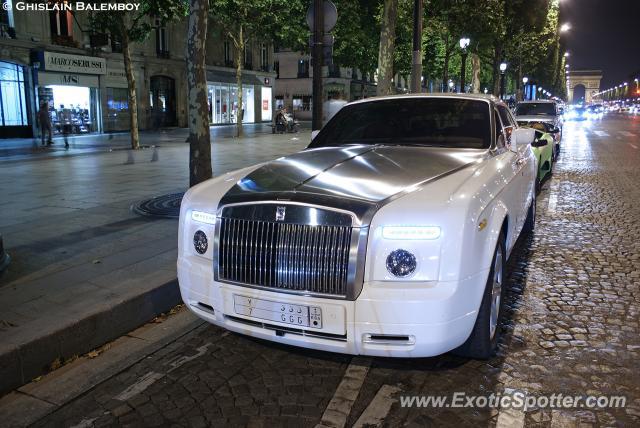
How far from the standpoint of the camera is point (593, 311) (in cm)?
463

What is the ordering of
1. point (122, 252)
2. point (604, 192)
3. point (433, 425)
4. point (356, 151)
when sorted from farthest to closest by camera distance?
point (604, 192) < point (122, 252) < point (356, 151) < point (433, 425)

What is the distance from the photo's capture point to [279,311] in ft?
10.8

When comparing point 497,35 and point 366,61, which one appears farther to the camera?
point 366,61

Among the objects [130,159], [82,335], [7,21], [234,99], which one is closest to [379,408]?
[82,335]

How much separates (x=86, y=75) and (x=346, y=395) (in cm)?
2741

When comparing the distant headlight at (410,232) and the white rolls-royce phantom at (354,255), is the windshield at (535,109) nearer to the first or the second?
the white rolls-royce phantom at (354,255)

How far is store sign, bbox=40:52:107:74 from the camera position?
80.1 feet

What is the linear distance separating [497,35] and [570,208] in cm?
2727

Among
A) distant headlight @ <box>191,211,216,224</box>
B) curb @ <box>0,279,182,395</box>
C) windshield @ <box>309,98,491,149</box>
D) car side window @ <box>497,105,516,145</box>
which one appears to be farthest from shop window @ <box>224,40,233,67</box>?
distant headlight @ <box>191,211,216,224</box>

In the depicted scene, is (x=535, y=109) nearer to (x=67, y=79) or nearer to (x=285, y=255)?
(x=285, y=255)

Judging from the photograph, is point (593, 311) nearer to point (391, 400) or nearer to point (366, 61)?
point (391, 400)

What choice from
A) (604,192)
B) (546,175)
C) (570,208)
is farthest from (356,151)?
(546,175)

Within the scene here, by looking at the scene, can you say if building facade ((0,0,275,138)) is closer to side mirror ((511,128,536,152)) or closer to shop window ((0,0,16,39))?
shop window ((0,0,16,39))

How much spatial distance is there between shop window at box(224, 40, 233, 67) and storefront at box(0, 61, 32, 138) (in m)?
18.2
